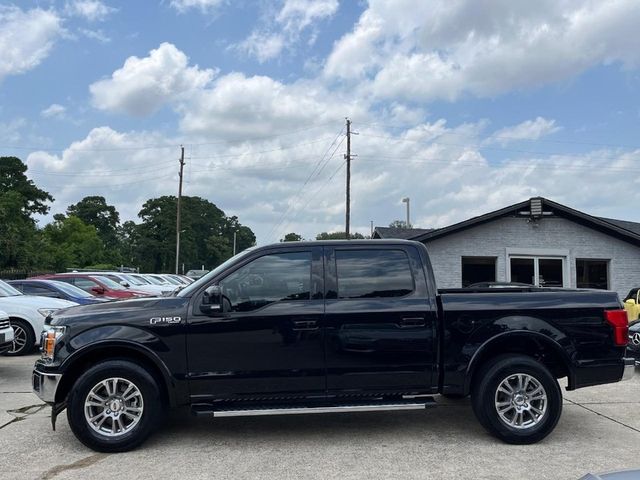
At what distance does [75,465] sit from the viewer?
16.3 ft

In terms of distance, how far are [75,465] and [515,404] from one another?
160 inches

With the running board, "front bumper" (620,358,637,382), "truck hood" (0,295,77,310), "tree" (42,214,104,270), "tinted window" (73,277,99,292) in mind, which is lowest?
the running board

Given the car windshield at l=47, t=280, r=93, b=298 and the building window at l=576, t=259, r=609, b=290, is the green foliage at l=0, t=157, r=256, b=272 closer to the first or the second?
the car windshield at l=47, t=280, r=93, b=298

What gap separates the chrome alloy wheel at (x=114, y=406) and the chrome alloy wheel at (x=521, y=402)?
11.2 feet

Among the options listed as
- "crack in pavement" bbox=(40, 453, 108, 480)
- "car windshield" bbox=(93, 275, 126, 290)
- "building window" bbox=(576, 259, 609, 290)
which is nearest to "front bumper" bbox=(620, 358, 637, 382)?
"crack in pavement" bbox=(40, 453, 108, 480)

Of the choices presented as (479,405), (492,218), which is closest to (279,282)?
(479,405)

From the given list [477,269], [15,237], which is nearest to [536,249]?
[477,269]

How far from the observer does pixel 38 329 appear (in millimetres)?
10914

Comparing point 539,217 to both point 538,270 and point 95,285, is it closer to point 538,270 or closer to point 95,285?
point 538,270

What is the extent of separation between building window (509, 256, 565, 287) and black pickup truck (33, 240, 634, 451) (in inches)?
488

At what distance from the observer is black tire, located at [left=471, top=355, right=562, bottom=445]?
217 inches

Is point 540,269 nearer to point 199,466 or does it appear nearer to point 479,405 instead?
point 479,405

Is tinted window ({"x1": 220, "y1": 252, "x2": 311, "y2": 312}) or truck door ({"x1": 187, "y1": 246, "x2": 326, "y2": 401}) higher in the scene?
tinted window ({"x1": 220, "y1": 252, "x2": 311, "y2": 312})

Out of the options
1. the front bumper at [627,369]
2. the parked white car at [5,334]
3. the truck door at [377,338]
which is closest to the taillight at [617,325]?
the front bumper at [627,369]
